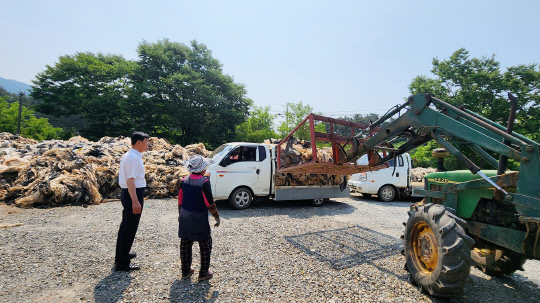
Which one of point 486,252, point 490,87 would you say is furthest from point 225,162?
point 490,87

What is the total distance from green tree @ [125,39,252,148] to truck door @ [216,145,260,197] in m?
19.7

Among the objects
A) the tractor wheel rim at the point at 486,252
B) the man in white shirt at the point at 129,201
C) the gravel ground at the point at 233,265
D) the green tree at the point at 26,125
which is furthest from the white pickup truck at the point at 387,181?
the green tree at the point at 26,125

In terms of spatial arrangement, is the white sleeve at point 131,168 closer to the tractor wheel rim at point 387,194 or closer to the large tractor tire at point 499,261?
the large tractor tire at point 499,261

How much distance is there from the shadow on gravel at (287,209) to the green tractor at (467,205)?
13.4 feet

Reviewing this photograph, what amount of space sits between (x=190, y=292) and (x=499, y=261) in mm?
4261

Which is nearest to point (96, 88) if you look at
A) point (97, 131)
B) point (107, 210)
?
point (97, 131)

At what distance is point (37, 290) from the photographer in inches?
125

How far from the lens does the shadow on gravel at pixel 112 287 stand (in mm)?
3062

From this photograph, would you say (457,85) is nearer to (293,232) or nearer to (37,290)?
(293,232)

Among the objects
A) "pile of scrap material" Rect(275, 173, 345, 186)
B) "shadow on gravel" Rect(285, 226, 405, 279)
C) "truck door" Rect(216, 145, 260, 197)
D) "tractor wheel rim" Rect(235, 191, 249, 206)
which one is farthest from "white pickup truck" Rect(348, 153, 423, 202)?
"tractor wheel rim" Rect(235, 191, 249, 206)

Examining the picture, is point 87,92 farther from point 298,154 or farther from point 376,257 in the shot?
point 376,257

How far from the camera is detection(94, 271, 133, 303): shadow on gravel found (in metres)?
3.06

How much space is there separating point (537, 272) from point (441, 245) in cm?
282

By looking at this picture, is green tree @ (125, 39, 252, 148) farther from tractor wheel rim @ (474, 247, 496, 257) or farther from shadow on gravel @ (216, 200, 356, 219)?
tractor wheel rim @ (474, 247, 496, 257)
